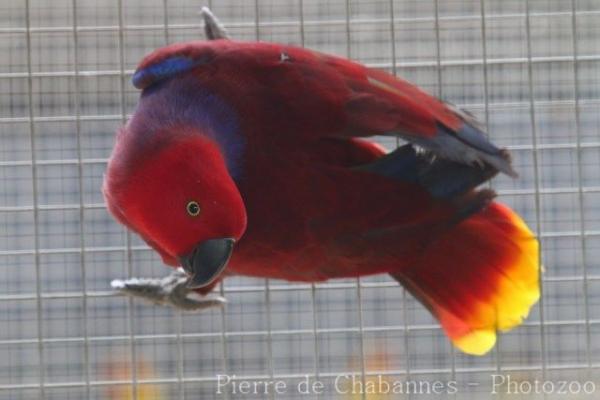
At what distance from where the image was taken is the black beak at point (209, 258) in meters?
1.08

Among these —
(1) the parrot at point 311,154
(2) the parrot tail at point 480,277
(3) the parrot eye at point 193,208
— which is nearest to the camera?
(3) the parrot eye at point 193,208

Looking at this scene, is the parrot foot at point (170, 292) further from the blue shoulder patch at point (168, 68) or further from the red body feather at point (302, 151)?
the blue shoulder patch at point (168, 68)

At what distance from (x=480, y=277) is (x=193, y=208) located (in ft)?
1.45

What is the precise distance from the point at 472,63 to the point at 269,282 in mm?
377

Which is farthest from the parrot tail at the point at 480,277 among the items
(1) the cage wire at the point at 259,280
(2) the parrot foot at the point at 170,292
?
(2) the parrot foot at the point at 170,292

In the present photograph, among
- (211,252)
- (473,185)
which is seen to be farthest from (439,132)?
(211,252)

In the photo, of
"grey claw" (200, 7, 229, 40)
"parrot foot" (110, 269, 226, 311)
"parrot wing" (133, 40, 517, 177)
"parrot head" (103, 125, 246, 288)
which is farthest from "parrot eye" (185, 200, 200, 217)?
"grey claw" (200, 7, 229, 40)

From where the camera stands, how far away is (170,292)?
1.39m

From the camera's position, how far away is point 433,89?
1.57 m

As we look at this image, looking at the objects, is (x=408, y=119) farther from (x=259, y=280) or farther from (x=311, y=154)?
(x=259, y=280)

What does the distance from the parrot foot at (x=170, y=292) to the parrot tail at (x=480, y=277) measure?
242mm

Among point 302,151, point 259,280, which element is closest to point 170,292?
point 259,280

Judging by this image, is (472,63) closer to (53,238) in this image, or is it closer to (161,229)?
(161,229)

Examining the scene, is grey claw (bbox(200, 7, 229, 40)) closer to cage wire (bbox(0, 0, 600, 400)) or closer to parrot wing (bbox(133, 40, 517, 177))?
cage wire (bbox(0, 0, 600, 400))
